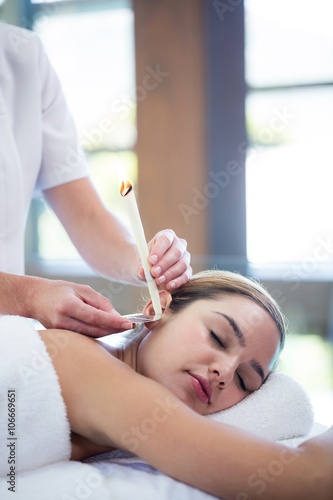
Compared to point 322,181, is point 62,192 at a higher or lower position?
higher

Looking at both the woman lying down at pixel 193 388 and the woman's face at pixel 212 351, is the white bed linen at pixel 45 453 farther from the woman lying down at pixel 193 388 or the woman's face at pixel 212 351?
the woman's face at pixel 212 351

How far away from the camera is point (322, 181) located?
2582 millimetres

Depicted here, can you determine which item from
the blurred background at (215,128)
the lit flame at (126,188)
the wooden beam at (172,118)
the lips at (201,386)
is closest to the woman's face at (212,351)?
the lips at (201,386)

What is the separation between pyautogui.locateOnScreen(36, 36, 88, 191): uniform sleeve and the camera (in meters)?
1.25

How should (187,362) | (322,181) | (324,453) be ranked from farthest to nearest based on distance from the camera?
(322,181) → (187,362) → (324,453)

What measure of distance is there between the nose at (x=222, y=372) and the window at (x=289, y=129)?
1.71 m

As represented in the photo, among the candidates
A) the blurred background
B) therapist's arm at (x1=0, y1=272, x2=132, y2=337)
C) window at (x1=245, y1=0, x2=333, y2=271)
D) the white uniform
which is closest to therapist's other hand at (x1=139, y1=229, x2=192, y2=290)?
therapist's arm at (x1=0, y1=272, x2=132, y2=337)

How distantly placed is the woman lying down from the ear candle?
65mm

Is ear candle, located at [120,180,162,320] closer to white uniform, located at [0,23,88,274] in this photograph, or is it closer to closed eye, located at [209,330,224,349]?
closed eye, located at [209,330,224,349]

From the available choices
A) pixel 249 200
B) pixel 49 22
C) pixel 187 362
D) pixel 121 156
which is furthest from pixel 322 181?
pixel 187 362

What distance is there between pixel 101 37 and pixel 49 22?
294 millimetres

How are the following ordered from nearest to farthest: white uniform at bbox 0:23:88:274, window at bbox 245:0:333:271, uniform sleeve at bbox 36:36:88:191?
white uniform at bbox 0:23:88:274
uniform sleeve at bbox 36:36:88:191
window at bbox 245:0:333:271

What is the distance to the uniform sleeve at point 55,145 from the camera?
125 centimetres

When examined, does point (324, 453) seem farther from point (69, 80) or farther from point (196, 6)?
point (69, 80)
